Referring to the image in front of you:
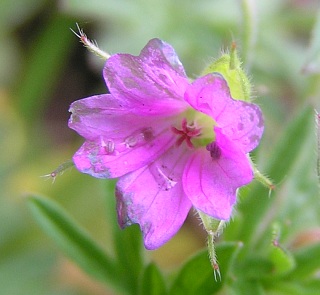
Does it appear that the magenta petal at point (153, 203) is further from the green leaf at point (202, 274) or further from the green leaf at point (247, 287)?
the green leaf at point (247, 287)

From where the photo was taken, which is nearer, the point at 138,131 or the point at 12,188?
the point at 138,131

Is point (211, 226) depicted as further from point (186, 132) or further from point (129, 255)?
point (129, 255)

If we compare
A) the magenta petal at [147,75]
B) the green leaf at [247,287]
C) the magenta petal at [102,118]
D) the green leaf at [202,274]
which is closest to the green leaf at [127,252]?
the green leaf at [202,274]

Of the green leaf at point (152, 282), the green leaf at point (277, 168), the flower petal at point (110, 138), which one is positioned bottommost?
the green leaf at point (152, 282)

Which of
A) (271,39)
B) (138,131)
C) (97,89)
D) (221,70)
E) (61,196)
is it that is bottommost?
(61,196)

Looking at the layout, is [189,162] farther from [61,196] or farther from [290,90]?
[290,90]

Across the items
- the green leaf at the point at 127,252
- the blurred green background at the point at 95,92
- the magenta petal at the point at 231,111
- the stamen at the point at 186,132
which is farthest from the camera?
the blurred green background at the point at 95,92

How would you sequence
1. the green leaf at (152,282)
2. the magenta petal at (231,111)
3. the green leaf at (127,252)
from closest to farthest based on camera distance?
the magenta petal at (231,111)
the green leaf at (152,282)
the green leaf at (127,252)

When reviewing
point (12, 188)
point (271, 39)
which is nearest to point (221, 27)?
point (271, 39)
